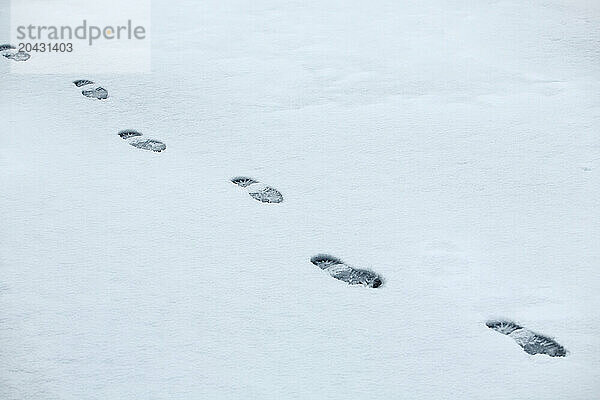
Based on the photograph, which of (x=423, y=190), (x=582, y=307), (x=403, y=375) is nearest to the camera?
(x=403, y=375)

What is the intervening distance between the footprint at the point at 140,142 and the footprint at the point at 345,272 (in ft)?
2.95

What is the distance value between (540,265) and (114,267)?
1.17 meters

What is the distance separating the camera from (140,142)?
247 centimetres

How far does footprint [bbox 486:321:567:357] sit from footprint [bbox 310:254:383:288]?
1.03 feet

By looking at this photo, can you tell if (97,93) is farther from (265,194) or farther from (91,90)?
(265,194)

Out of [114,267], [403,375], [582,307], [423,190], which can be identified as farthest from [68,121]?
[582,307]

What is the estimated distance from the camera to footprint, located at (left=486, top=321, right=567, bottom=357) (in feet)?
4.90

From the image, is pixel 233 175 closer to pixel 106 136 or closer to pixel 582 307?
pixel 106 136

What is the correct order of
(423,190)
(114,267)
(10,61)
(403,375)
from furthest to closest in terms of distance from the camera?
(10,61) < (423,190) < (114,267) < (403,375)

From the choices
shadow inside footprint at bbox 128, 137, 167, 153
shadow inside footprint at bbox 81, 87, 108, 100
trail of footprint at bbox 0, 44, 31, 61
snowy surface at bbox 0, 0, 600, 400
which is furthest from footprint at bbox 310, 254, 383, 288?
trail of footprint at bbox 0, 44, 31, 61

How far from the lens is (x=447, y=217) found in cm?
203

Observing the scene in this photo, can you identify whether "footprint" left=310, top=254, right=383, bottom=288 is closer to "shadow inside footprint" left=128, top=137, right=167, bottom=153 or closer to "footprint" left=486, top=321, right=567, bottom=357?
"footprint" left=486, top=321, right=567, bottom=357

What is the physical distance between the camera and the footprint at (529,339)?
1492 mm

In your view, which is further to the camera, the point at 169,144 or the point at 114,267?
the point at 169,144
